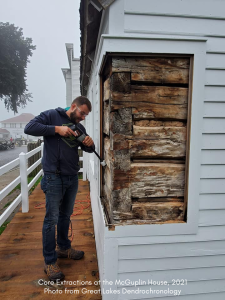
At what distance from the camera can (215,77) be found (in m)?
2.07

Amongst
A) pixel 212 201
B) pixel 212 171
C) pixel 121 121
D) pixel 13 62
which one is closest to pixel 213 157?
pixel 212 171

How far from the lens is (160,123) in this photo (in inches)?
80.7

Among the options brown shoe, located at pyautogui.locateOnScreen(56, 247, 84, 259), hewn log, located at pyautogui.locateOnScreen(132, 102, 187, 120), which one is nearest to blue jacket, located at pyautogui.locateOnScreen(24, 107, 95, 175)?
hewn log, located at pyautogui.locateOnScreen(132, 102, 187, 120)

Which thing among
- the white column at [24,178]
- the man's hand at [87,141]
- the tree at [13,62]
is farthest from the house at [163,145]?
the tree at [13,62]

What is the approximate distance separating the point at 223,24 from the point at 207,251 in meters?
2.03

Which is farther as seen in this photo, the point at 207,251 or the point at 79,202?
the point at 79,202

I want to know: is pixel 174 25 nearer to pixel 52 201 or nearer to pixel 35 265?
pixel 52 201

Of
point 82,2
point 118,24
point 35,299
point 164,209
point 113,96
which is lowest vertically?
point 35,299

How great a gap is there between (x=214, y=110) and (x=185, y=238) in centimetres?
117

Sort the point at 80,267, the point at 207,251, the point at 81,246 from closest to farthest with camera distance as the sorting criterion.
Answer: the point at 207,251
the point at 80,267
the point at 81,246

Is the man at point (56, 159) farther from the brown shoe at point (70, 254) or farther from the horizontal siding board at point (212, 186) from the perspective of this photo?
the horizontal siding board at point (212, 186)

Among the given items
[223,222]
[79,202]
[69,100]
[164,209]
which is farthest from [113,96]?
[69,100]

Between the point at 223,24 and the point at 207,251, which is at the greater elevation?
the point at 223,24

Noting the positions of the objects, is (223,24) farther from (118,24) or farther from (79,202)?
(79,202)
